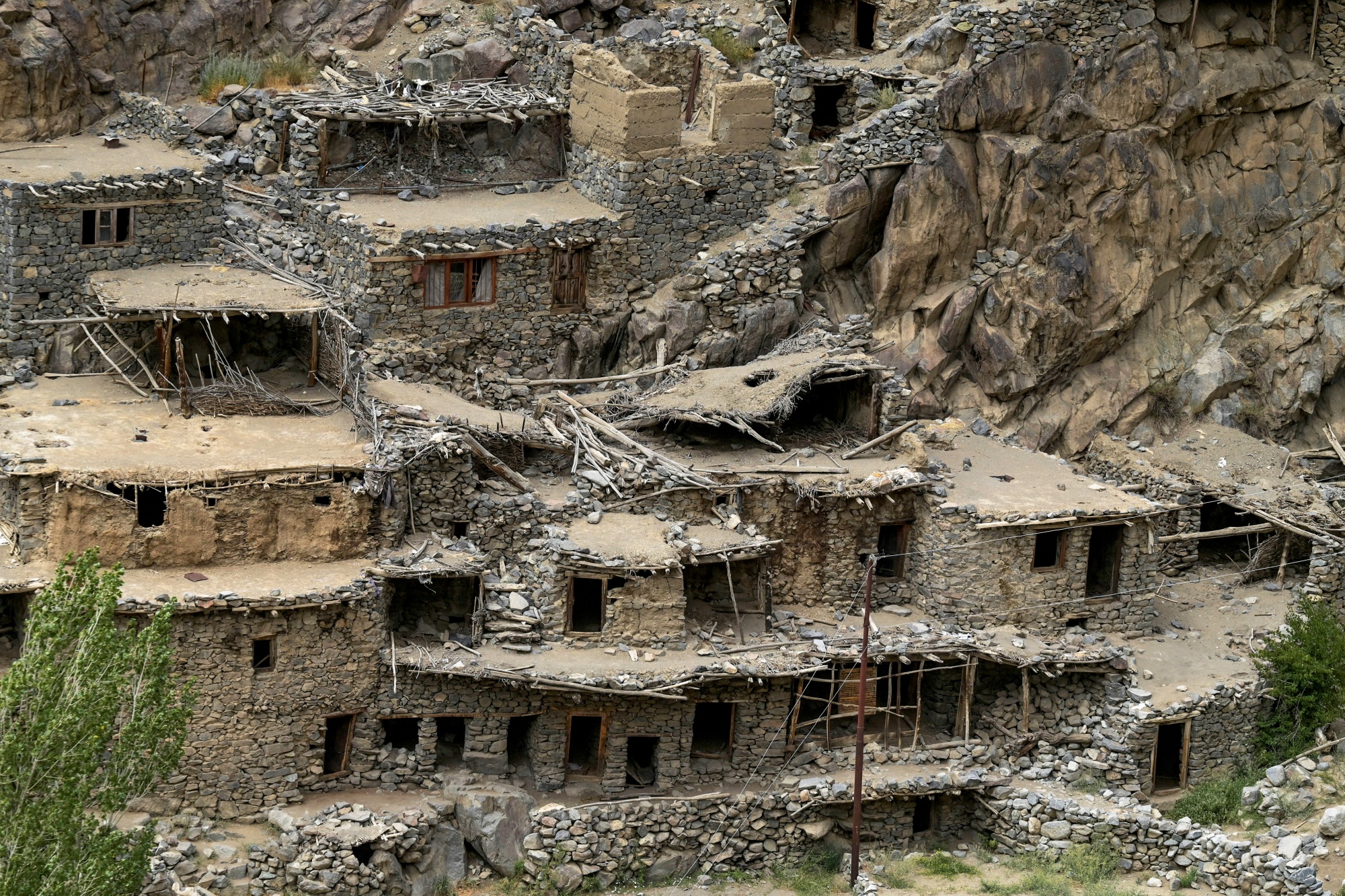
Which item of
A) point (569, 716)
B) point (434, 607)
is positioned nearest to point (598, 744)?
point (569, 716)

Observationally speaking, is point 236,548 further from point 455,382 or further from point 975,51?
point 975,51

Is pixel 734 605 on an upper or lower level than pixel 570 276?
lower

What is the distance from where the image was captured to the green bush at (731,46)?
191 ft

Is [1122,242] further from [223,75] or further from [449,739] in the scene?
[223,75]

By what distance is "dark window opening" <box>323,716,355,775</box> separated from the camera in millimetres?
49250

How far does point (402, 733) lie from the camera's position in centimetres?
5022

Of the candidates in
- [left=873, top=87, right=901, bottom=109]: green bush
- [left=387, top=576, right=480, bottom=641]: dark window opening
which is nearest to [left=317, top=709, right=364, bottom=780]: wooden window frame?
[left=387, top=576, right=480, bottom=641]: dark window opening

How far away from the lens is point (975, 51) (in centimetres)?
5625

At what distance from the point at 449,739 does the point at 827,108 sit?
1748 cm

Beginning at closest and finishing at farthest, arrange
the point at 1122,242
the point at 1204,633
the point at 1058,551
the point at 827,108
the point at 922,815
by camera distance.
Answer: the point at 922,815 → the point at 1058,551 → the point at 1204,633 → the point at 1122,242 → the point at 827,108

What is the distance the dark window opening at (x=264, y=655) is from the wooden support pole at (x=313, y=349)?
7063 millimetres

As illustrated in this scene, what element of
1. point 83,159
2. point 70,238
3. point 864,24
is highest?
point 864,24

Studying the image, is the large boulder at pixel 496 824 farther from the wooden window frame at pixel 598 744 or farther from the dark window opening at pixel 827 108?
the dark window opening at pixel 827 108

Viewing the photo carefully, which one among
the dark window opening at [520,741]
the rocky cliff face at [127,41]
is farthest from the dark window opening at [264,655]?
the rocky cliff face at [127,41]
